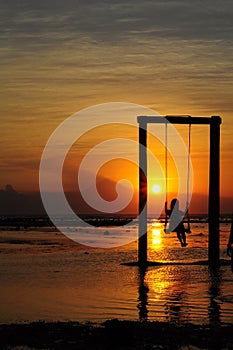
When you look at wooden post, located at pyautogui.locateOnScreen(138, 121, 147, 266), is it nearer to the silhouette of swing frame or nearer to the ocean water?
the silhouette of swing frame

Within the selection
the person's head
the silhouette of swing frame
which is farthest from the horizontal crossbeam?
the person's head

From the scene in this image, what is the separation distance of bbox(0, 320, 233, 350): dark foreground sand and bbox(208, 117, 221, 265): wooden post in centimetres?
1498

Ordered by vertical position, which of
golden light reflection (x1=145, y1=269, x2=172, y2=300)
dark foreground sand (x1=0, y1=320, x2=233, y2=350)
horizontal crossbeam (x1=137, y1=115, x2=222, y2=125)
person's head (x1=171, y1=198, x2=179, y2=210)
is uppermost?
horizontal crossbeam (x1=137, y1=115, x2=222, y2=125)

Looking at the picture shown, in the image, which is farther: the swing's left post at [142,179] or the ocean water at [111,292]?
the swing's left post at [142,179]

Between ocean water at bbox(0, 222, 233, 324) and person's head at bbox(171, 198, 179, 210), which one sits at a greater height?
person's head at bbox(171, 198, 179, 210)

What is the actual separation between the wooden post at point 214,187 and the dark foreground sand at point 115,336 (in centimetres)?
1498

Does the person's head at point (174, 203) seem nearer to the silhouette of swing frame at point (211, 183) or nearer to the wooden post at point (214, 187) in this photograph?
the silhouette of swing frame at point (211, 183)

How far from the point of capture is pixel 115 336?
12.2m

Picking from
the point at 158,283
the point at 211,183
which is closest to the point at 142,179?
the point at 211,183

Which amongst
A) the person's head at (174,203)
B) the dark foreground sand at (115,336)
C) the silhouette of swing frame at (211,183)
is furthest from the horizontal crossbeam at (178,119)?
the dark foreground sand at (115,336)

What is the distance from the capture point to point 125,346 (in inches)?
478

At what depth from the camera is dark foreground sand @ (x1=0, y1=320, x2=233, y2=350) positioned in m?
12.2

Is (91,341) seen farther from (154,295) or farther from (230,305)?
(154,295)

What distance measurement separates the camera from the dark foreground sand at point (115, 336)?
40.1 ft
